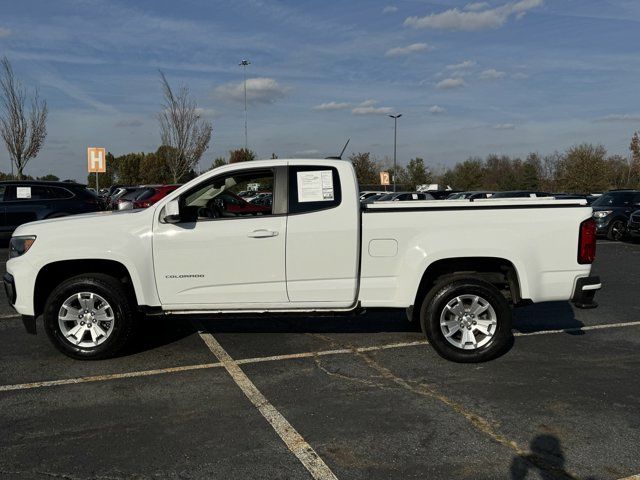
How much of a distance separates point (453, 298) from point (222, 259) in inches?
87.1

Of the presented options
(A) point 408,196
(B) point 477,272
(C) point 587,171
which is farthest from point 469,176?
(B) point 477,272

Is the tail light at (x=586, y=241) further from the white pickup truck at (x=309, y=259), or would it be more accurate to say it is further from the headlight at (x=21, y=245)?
the headlight at (x=21, y=245)

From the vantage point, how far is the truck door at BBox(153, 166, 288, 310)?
5.21 meters

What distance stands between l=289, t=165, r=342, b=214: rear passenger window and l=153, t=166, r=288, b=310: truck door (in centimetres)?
12

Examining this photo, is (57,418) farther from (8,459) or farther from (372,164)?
(372,164)

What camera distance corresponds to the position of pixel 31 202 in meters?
13.3

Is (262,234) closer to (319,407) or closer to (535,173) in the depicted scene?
(319,407)

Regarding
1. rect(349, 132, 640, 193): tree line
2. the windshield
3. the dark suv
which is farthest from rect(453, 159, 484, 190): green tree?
the dark suv

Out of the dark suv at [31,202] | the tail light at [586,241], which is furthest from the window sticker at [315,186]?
the dark suv at [31,202]

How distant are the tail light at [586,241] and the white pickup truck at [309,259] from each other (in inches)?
0.4

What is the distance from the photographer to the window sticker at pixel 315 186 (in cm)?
532

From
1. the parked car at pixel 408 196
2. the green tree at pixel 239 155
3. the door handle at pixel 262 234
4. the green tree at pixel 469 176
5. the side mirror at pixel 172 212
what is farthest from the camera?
the green tree at pixel 469 176

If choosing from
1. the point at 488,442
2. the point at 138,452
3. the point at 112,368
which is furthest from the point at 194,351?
the point at 488,442

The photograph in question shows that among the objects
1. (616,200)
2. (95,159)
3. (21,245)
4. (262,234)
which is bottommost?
(21,245)
